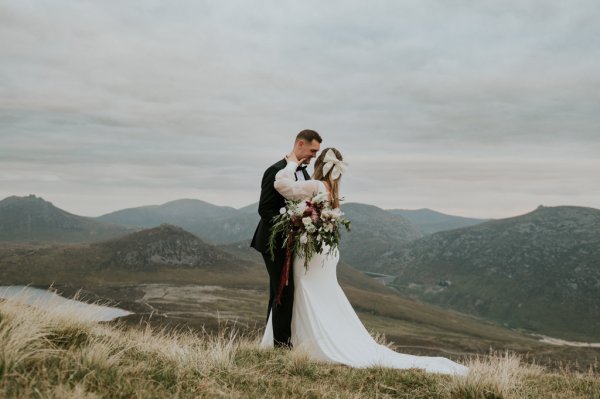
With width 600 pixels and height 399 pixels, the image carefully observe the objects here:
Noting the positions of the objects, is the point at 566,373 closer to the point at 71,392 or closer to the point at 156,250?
the point at 71,392

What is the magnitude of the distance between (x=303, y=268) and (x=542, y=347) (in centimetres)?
10424

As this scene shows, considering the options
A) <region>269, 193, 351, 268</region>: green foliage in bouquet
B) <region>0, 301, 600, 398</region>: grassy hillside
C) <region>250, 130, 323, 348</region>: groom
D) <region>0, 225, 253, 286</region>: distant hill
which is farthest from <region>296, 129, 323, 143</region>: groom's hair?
<region>0, 225, 253, 286</region>: distant hill

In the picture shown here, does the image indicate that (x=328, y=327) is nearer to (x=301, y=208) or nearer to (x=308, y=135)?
(x=301, y=208)

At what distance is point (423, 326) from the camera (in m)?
130

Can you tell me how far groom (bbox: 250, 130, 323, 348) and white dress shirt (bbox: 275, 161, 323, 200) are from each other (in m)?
0.31

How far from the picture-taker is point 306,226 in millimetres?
8836

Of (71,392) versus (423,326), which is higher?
(71,392)

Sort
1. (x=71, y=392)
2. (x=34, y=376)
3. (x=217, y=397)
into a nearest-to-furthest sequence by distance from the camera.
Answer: (x=71, y=392) → (x=34, y=376) → (x=217, y=397)

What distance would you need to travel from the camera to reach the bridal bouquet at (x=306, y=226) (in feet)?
29.2

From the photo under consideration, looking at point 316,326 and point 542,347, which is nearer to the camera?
point 316,326

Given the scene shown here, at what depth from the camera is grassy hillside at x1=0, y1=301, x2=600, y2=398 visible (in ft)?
15.4

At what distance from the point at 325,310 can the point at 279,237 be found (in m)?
1.61

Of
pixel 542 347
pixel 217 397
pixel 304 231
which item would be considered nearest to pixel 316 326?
pixel 304 231

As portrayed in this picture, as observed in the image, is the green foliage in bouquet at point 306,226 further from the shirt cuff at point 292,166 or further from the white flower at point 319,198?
the shirt cuff at point 292,166
